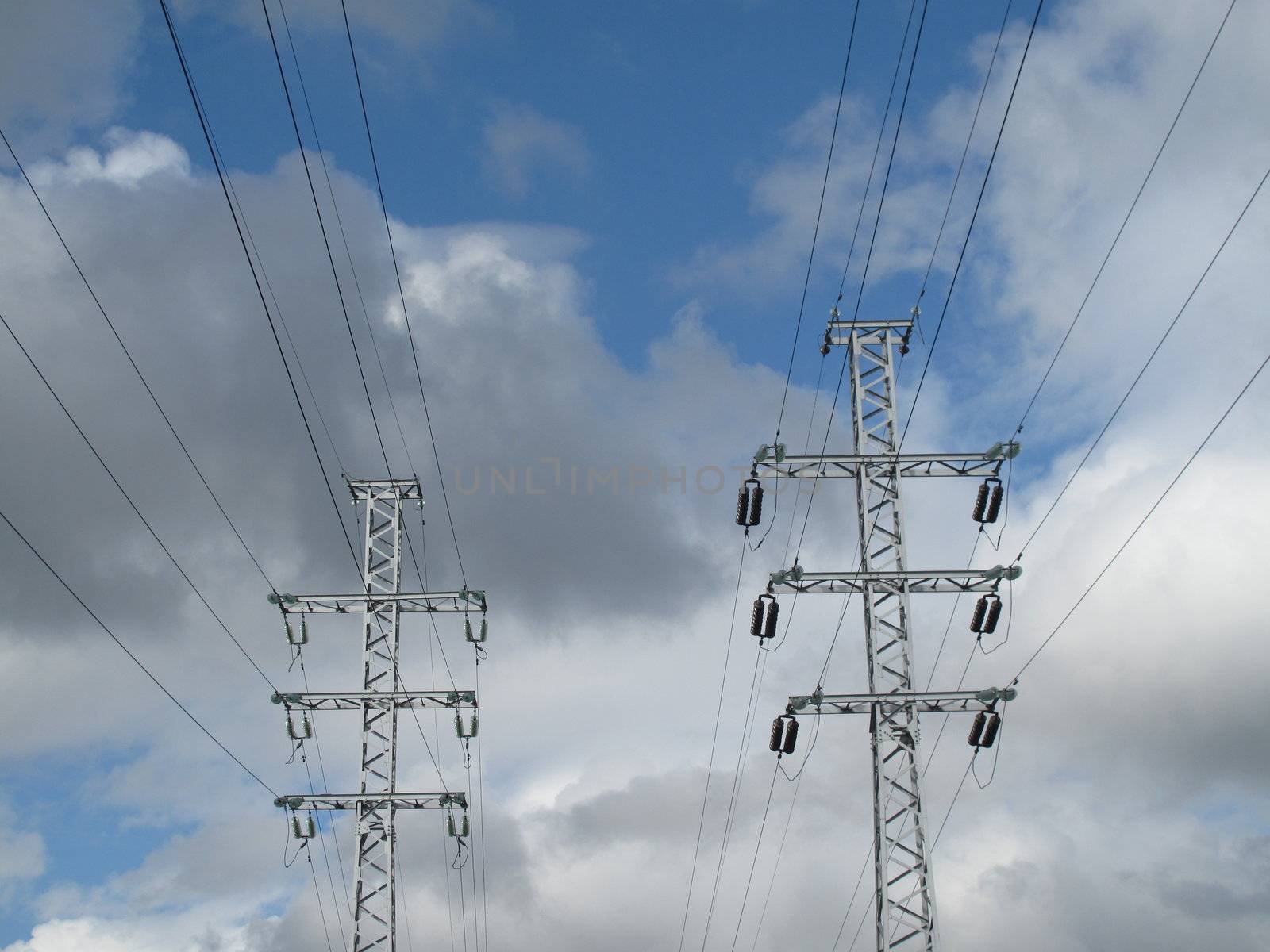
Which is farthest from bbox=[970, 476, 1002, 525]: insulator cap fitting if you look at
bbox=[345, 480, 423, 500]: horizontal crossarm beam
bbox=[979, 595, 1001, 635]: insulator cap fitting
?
bbox=[345, 480, 423, 500]: horizontal crossarm beam

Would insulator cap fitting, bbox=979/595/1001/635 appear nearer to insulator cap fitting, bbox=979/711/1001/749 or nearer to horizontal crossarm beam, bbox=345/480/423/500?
insulator cap fitting, bbox=979/711/1001/749

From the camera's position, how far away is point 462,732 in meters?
33.9

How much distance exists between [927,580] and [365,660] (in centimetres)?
1443

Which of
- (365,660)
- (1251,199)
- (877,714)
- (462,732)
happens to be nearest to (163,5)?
(1251,199)

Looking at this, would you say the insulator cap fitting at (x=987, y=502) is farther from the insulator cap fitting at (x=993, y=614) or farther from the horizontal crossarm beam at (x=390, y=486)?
the horizontal crossarm beam at (x=390, y=486)

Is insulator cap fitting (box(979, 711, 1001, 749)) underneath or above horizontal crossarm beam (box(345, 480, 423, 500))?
underneath

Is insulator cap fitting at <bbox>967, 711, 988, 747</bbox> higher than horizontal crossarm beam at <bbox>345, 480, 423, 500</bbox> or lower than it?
lower

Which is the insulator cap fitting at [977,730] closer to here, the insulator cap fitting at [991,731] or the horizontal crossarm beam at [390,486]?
the insulator cap fitting at [991,731]

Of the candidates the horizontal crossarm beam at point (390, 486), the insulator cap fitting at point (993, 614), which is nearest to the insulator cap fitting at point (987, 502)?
the insulator cap fitting at point (993, 614)

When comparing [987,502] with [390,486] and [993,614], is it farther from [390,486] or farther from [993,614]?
[390,486]

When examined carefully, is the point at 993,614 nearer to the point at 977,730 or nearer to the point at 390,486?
the point at 977,730

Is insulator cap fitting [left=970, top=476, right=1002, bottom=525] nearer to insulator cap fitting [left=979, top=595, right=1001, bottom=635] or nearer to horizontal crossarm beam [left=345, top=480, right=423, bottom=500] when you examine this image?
insulator cap fitting [left=979, top=595, right=1001, bottom=635]

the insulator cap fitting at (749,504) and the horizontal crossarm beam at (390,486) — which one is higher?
the horizontal crossarm beam at (390,486)

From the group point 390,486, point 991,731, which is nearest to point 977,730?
point 991,731
